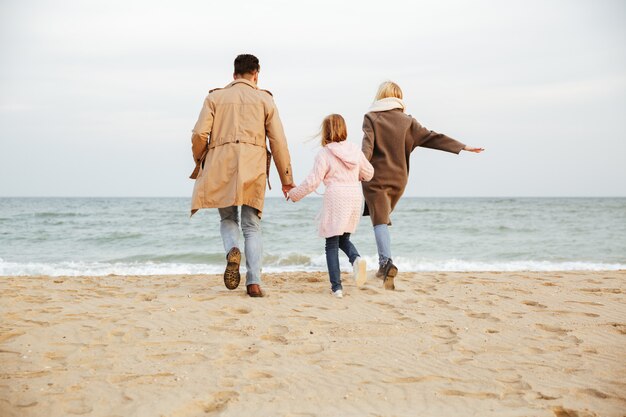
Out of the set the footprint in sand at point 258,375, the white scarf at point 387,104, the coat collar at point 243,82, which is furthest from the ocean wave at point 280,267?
the footprint in sand at point 258,375

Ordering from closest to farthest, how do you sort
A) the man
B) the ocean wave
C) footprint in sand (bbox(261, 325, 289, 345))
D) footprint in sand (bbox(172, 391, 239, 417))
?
footprint in sand (bbox(172, 391, 239, 417)), footprint in sand (bbox(261, 325, 289, 345)), the man, the ocean wave

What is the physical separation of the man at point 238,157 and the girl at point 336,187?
0.96 feet

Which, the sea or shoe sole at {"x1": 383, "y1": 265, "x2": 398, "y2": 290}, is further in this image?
the sea

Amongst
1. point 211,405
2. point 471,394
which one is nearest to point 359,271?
point 471,394

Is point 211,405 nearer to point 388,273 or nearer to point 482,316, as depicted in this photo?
point 482,316

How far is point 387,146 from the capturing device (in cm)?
580

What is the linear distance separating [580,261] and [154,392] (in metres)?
11.7

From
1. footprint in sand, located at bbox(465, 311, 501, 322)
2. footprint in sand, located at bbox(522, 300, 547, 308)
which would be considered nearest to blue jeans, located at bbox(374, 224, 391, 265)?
footprint in sand, located at bbox(465, 311, 501, 322)

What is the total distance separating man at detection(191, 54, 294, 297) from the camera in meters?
5.09

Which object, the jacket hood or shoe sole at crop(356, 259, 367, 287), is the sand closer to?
shoe sole at crop(356, 259, 367, 287)

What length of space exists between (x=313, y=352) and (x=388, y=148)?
9.16 feet

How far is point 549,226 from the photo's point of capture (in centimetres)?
2173

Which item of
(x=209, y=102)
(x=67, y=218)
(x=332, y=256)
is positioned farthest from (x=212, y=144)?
(x=67, y=218)

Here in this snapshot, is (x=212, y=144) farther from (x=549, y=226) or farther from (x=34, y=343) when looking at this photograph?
(x=549, y=226)
